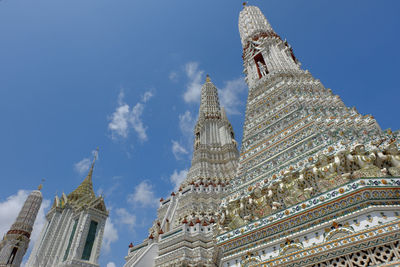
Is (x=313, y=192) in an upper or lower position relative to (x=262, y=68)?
lower

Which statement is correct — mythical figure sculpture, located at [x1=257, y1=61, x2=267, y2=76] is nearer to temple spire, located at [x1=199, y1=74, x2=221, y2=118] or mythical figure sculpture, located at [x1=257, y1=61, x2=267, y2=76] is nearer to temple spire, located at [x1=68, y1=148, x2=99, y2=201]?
temple spire, located at [x1=199, y1=74, x2=221, y2=118]

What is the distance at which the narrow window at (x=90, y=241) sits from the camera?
75.4 feet

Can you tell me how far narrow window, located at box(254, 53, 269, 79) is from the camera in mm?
13788

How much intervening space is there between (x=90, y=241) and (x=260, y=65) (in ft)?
69.3

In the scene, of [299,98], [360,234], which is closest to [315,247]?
[360,234]

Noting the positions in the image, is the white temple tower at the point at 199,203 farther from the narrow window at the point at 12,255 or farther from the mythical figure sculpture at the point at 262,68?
the narrow window at the point at 12,255

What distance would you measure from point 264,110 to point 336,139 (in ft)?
14.2

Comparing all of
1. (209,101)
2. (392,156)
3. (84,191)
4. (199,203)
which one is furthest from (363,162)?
(84,191)

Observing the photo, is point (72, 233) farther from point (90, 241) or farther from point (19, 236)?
point (19, 236)

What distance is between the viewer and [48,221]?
1102 inches

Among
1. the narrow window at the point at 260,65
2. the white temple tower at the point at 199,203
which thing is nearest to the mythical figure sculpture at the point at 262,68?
the narrow window at the point at 260,65

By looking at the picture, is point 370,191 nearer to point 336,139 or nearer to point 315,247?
point 315,247

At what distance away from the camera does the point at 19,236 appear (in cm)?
3269

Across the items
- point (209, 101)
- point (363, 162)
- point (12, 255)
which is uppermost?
point (209, 101)
